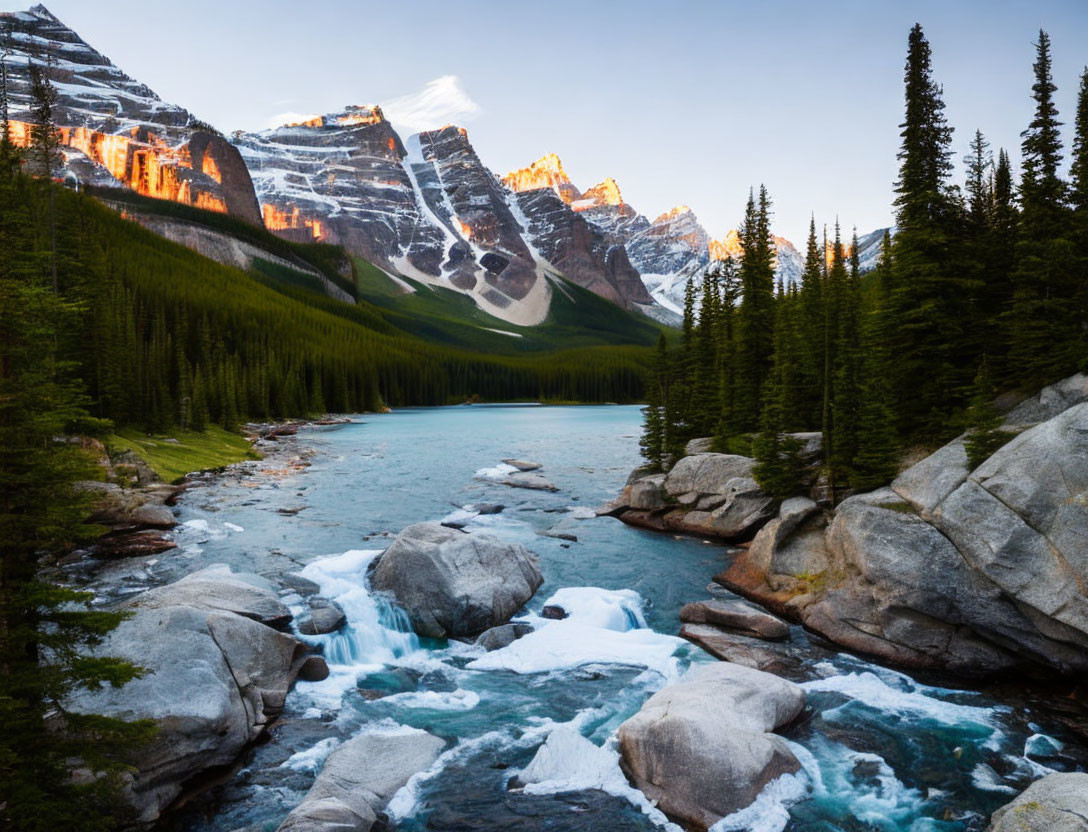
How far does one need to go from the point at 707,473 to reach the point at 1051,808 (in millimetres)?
24422

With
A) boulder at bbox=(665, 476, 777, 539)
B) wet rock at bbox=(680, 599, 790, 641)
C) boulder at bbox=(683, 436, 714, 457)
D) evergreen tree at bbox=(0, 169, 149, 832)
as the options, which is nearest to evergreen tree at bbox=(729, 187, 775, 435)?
boulder at bbox=(683, 436, 714, 457)

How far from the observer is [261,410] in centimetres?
10019

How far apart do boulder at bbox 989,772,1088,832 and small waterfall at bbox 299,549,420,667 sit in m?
14.8

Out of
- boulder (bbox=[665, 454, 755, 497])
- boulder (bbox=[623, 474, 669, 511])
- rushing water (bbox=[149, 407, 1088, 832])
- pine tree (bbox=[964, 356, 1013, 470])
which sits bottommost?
rushing water (bbox=[149, 407, 1088, 832])

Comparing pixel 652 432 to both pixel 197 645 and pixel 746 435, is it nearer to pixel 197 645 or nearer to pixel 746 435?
pixel 746 435

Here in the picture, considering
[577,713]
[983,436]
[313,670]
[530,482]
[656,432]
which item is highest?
[983,436]

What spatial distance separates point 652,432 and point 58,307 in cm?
3616

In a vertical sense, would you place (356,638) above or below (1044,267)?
below

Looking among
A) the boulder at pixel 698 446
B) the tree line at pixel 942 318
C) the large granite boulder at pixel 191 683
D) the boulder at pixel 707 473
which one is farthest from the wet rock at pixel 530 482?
the large granite boulder at pixel 191 683

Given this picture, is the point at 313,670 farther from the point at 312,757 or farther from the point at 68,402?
the point at 68,402

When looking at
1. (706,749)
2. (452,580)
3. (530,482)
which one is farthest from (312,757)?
(530,482)

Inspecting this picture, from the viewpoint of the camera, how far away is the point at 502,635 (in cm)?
1928

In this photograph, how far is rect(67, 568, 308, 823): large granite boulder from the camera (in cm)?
1134

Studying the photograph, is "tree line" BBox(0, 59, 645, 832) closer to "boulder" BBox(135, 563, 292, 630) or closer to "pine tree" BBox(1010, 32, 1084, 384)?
"boulder" BBox(135, 563, 292, 630)
